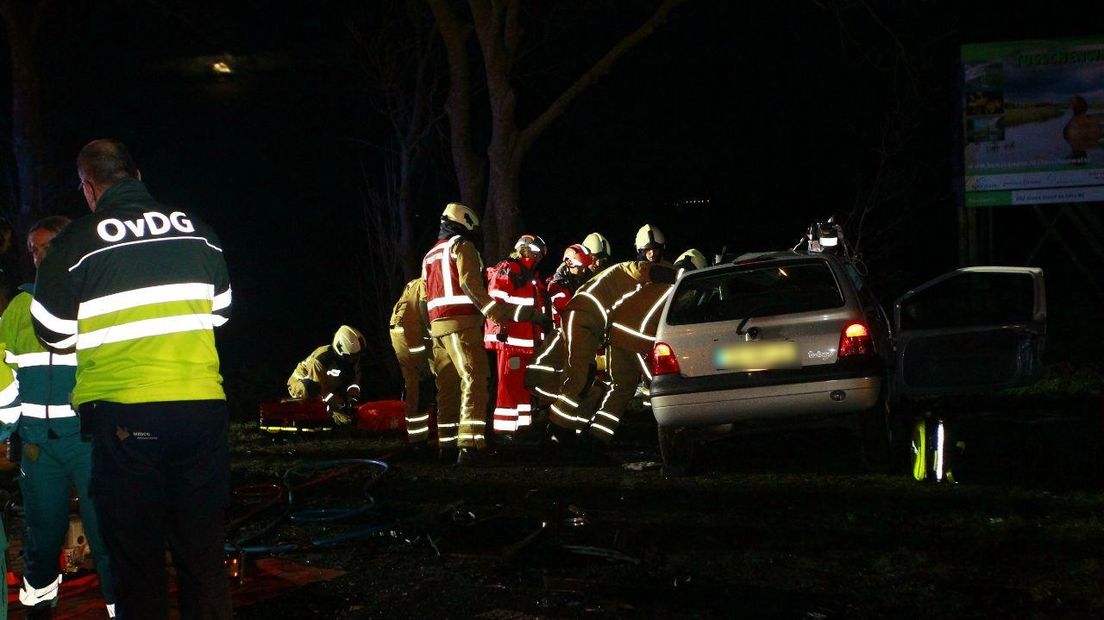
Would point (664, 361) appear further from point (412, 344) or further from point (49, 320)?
point (49, 320)

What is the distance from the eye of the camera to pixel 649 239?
37.3ft

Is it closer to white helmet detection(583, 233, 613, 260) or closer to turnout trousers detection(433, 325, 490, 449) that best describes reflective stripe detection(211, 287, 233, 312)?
turnout trousers detection(433, 325, 490, 449)

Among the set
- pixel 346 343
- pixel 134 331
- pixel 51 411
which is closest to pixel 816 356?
pixel 51 411

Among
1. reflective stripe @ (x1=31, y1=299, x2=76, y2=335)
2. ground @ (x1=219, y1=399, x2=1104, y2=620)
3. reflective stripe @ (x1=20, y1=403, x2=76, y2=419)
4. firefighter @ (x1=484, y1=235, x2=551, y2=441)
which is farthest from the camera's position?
firefighter @ (x1=484, y1=235, x2=551, y2=441)

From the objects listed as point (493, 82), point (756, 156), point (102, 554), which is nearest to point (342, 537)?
point (102, 554)

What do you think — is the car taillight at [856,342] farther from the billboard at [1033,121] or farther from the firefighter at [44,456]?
the billboard at [1033,121]

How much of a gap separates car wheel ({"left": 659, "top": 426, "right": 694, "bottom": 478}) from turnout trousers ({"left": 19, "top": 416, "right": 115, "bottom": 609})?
480 centimetres

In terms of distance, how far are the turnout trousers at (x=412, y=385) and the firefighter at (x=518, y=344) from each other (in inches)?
27.6

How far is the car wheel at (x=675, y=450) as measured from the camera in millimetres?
9000

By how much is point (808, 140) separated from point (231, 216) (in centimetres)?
1656

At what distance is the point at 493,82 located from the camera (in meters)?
16.2

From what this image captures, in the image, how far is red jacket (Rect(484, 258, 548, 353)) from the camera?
35.2 feet

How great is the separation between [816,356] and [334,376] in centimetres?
706

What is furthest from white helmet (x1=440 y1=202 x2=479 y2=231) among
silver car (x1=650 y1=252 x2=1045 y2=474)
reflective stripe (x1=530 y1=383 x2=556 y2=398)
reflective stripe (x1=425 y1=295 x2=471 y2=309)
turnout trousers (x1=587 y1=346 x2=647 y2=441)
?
silver car (x1=650 y1=252 x2=1045 y2=474)
